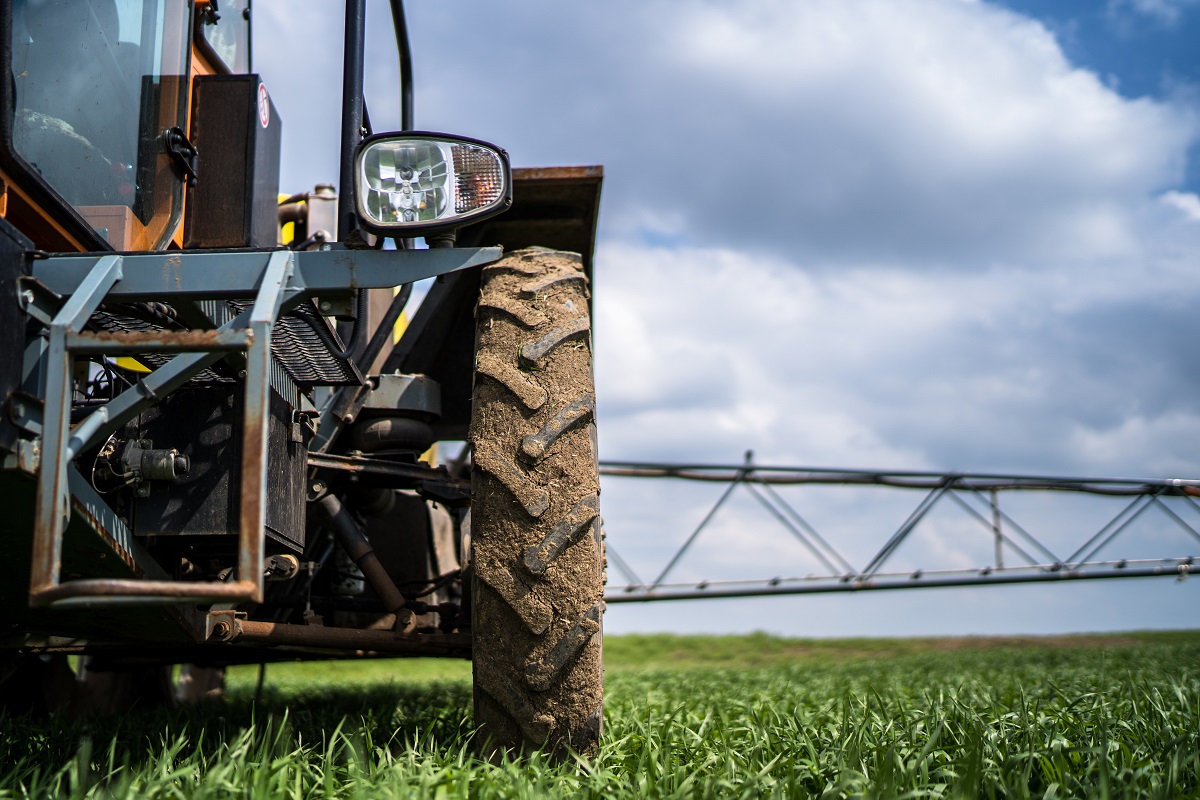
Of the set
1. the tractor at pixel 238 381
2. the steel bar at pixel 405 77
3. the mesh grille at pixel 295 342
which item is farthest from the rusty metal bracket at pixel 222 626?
the steel bar at pixel 405 77

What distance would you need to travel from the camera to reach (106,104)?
2900 mm

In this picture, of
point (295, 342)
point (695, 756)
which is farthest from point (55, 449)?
point (695, 756)

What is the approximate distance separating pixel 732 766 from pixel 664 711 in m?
1.79

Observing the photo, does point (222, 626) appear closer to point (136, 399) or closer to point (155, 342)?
point (136, 399)

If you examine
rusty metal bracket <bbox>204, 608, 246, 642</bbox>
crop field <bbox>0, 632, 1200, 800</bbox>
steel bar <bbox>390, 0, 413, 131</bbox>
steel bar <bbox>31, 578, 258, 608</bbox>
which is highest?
steel bar <bbox>390, 0, 413, 131</bbox>

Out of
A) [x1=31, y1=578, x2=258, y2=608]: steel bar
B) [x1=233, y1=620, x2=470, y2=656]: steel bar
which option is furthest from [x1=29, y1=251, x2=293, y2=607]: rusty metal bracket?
[x1=233, y1=620, x2=470, y2=656]: steel bar

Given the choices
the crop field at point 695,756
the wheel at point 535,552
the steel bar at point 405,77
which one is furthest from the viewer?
the steel bar at point 405,77

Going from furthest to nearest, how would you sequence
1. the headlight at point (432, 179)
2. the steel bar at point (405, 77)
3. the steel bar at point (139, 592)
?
1. the steel bar at point (405, 77)
2. the headlight at point (432, 179)
3. the steel bar at point (139, 592)

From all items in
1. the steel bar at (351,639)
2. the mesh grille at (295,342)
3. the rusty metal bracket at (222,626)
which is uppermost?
the mesh grille at (295,342)

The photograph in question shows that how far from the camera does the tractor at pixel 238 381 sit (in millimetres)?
2117

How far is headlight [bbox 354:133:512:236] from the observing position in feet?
8.14

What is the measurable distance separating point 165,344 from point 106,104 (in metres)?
1.22

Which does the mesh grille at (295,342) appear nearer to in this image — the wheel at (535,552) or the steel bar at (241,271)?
the steel bar at (241,271)

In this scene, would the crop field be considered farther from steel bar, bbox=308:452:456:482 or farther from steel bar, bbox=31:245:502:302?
steel bar, bbox=31:245:502:302
